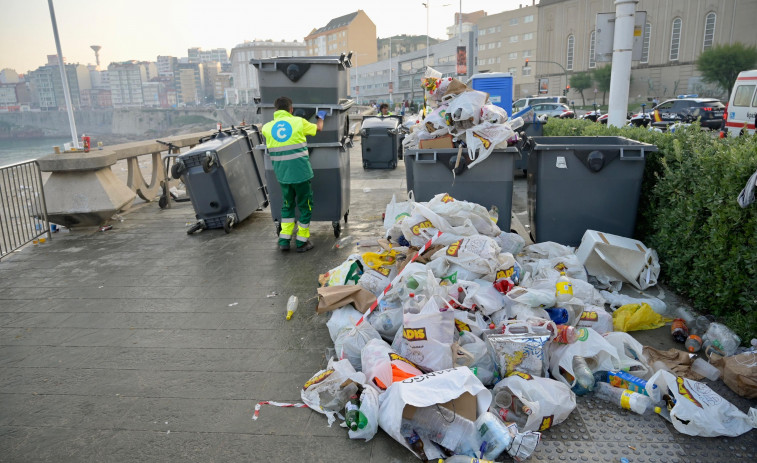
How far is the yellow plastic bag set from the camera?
3805 mm

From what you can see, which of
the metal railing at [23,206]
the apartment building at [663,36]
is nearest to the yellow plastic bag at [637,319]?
the metal railing at [23,206]

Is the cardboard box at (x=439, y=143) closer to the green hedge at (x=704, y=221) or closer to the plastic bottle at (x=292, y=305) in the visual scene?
the green hedge at (x=704, y=221)

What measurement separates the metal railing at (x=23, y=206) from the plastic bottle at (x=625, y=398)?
6.86 metres

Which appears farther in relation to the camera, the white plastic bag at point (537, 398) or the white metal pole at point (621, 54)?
the white metal pole at point (621, 54)

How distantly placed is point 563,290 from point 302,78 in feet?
13.7

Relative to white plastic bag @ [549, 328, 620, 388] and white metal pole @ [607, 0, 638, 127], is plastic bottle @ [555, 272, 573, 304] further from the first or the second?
white metal pole @ [607, 0, 638, 127]

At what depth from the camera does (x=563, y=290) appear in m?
3.72

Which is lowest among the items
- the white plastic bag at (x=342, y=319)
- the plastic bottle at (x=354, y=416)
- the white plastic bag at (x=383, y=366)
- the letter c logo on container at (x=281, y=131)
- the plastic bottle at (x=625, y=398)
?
the plastic bottle at (x=625, y=398)

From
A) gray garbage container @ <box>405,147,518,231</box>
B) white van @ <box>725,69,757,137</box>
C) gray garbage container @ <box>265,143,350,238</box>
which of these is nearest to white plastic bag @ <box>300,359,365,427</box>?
gray garbage container @ <box>405,147,518,231</box>

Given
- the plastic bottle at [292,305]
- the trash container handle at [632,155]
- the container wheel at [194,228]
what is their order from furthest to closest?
the container wheel at [194,228]
the trash container handle at [632,155]
the plastic bottle at [292,305]

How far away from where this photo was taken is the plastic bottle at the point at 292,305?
4243 mm

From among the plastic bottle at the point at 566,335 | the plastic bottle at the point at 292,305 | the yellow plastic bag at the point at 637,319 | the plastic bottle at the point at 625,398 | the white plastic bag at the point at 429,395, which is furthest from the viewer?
the plastic bottle at the point at 292,305

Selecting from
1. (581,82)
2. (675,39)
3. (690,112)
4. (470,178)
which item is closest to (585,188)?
(470,178)

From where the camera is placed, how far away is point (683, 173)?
431cm
